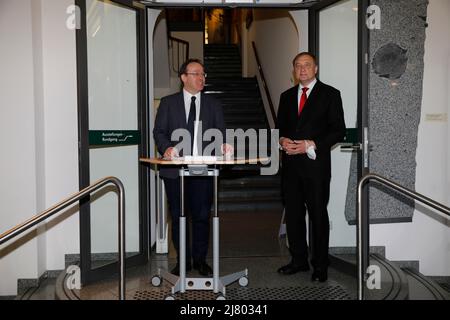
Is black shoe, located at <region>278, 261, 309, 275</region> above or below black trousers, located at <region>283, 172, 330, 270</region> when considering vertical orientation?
below

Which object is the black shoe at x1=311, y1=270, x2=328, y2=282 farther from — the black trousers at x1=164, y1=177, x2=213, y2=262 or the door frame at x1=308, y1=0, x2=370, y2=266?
the black trousers at x1=164, y1=177, x2=213, y2=262

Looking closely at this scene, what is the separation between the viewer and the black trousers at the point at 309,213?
3838mm

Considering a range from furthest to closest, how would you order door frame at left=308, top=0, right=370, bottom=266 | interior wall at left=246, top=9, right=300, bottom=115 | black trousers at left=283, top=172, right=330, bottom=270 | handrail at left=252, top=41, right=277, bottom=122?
handrail at left=252, top=41, right=277, bottom=122 → interior wall at left=246, top=9, right=300, bottom=115 → black trousers at left=283, top=172, right=330, bottom=270 → door frame at left=308, top=0, right=370, bottom=266

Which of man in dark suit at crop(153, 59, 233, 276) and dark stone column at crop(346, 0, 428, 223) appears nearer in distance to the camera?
man in dark suit at crop(153, 59, 233, 276)

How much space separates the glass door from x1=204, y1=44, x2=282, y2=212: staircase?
97 centimetres

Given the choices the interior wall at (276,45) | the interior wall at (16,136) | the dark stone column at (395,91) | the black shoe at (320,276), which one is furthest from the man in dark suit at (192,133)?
the interior wall at (276,45)

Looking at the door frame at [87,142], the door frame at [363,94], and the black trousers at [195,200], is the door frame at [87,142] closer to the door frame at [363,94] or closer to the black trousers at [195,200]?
the black trousers at [195,200]

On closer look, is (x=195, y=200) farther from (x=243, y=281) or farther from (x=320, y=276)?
(x=320, y=276)

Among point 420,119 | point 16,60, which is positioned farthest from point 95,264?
point 420,119

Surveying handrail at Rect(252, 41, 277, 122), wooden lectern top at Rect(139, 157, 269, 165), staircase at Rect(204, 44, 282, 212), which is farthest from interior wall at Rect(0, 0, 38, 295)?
handrail at Rect(252, 41, 277, 122)

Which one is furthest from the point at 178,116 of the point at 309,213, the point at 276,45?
the point at 276,45

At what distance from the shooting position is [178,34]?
10.5m

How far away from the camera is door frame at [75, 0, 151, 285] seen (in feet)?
12.2
